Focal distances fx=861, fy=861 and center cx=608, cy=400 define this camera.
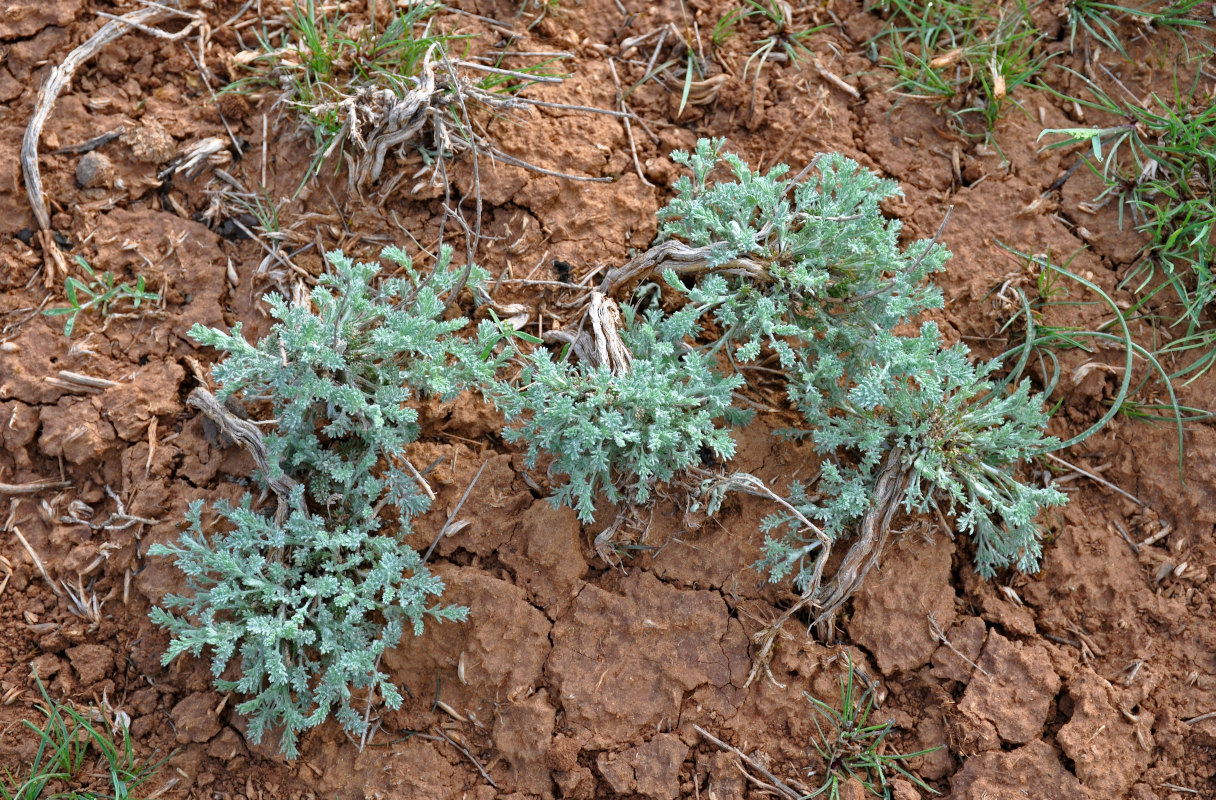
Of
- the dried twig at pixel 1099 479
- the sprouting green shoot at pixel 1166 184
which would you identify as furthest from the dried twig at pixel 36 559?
the sprouting green shoot at pixel 1166 184

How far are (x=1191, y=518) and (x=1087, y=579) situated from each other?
457 millimetres

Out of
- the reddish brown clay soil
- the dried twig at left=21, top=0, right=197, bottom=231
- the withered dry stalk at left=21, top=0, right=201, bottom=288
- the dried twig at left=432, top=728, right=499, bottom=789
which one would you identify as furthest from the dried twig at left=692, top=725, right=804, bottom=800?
the dried twig at left=21, top=0, right=197, bottom=231

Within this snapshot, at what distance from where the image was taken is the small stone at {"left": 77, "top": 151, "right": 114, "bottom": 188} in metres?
3.21

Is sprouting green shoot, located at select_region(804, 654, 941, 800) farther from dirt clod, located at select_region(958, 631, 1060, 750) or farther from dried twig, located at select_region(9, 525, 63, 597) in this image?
dried twig, located at select_region(9, 525, 63, 597)

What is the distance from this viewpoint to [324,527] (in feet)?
9.25

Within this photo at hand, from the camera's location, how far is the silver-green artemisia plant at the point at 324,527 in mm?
2635

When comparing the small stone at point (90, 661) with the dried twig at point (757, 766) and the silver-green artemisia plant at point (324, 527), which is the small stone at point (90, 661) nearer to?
the silver-green artemisia plant at point (324, 527)

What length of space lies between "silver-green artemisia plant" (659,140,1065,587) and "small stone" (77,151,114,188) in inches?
83.4

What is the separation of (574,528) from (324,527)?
0.82m

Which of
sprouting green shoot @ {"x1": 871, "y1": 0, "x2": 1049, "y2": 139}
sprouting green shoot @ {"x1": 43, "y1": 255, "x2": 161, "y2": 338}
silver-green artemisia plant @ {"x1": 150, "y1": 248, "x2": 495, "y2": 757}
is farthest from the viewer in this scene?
sprouting green shoot @ {"x1": 871, "y1": 0, "x2": 1049, "y2": 139}

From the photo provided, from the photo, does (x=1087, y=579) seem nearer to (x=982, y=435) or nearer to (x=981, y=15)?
(x=982, y=435)

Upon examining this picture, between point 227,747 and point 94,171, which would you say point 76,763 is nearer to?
point 227,747

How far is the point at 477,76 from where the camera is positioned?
11.0 ft

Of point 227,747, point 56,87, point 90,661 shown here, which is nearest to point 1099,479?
point 227,747
